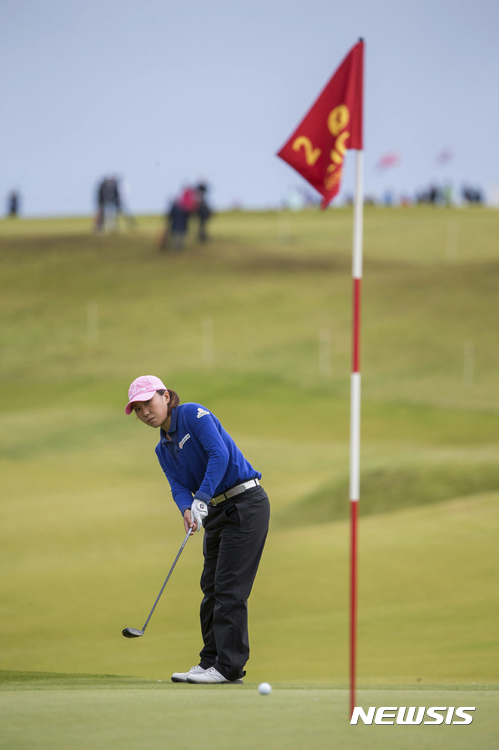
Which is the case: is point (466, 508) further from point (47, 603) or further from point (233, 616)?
point (233, 616)

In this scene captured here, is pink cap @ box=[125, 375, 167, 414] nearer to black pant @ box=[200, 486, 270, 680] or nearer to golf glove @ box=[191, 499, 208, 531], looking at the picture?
golf glove @ box=[191, 499, 208, 531]

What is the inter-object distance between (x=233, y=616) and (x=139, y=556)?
23.9 feet

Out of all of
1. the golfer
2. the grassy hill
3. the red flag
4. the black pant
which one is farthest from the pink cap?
the grassy hill

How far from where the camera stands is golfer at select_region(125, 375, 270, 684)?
17.3 ft

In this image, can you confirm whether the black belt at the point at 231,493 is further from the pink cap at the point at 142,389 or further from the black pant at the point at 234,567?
the pink cap at the point at 142,389

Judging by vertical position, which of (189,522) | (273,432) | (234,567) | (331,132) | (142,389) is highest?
(331,132)

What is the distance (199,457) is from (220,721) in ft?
6.58

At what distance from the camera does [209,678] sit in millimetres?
5328

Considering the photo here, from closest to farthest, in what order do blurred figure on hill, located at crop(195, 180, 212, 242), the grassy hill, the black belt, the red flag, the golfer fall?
the red flag, the golfer, the black belt, the grassy hill, blurred figure on hill, located at crop(195, 180, 212, 242)

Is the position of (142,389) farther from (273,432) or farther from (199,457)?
(273,432)

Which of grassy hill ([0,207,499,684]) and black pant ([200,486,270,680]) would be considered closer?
black pant ([200,486,270,680])

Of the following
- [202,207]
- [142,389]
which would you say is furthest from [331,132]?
[202,207]

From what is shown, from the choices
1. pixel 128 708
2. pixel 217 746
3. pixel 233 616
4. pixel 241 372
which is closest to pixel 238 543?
pixel 233 616

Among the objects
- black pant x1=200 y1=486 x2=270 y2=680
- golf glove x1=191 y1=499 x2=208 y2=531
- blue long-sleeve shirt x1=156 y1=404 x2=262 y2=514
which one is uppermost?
blue long-sleeve shirt x1=156 y1=404 x2=262 y2=514
